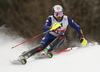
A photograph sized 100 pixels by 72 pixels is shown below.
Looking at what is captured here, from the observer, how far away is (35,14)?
12.2 metres

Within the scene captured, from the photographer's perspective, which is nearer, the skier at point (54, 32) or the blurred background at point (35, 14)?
the skier at point (54, 32)

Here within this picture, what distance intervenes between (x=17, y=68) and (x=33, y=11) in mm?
8968

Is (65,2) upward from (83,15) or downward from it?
upward

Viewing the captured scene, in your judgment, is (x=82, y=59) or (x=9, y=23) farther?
(x=9, y=23)

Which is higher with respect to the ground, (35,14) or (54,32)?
(54,32)

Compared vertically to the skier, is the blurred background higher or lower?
lower

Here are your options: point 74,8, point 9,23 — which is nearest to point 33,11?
point 9,23

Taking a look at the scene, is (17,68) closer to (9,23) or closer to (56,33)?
(56,33)

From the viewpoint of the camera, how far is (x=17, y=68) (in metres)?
3.48

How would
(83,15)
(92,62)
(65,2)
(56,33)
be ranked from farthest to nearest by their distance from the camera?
(83,15) < (65,2) < (56,33) < (92,62)

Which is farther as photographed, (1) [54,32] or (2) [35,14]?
(2) [35,14]

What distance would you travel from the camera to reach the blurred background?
448 inches

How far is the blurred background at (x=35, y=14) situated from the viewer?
11.4 m

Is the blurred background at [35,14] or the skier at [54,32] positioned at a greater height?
the skier at [54,32]
